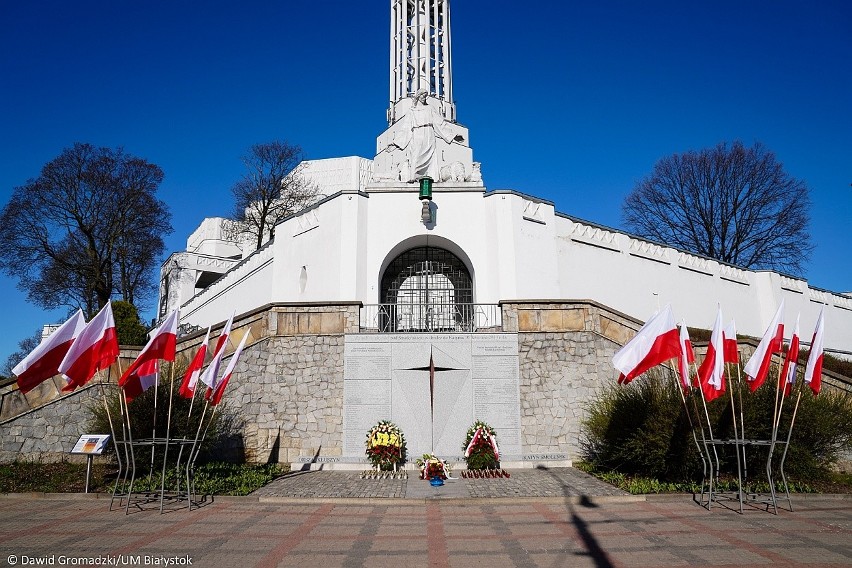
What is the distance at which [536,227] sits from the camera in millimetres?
19969

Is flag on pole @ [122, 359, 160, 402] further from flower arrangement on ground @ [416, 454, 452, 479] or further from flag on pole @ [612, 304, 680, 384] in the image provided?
flag on pole @ [612, 304, 680, 384]

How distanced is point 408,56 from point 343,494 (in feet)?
76.8

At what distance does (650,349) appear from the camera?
10414 millimetres

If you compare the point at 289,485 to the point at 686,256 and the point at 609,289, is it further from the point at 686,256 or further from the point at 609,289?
the point at 686,256

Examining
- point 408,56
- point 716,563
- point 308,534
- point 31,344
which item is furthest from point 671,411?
point 31,344

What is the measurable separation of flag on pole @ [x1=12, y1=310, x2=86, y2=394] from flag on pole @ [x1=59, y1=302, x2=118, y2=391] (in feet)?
0.40

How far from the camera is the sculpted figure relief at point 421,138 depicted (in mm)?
22891

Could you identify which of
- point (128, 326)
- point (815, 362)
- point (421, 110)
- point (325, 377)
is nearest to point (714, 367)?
point (815, 362)

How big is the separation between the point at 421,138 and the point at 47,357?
1696cm

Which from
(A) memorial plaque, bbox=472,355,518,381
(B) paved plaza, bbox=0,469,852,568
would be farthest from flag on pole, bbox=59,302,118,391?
(A) memorial plaque, bbox=472,355,518,381

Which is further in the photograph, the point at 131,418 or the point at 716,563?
the point at 131,418

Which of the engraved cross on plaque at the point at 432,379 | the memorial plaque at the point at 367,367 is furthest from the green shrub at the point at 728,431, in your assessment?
the memorial plaque at the point at 367,367

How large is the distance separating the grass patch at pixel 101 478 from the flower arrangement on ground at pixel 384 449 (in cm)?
223

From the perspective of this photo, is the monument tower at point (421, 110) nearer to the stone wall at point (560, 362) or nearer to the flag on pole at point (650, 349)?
the stone wall at point (560, 362)
